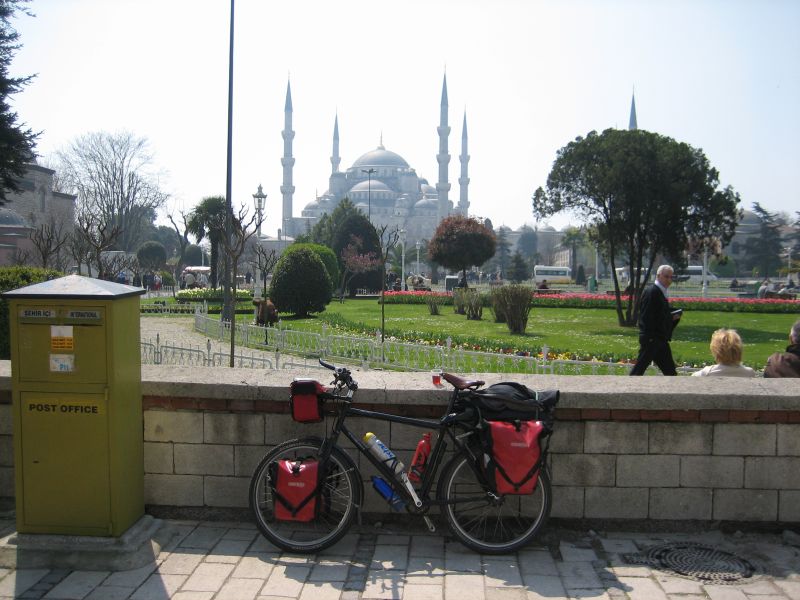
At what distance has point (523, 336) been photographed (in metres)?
18.9

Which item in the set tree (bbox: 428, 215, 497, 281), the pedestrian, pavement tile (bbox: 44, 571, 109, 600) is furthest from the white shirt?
tree (bbox: 428, 215, 497, 281)

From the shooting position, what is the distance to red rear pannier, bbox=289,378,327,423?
13.4 feet

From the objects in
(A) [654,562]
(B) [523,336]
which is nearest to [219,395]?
(A) [654,562]

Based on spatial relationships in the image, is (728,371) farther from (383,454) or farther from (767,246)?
(767,246)

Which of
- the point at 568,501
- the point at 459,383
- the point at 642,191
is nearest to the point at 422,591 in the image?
the point at 459,383

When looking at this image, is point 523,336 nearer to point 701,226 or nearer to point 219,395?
point 701,226

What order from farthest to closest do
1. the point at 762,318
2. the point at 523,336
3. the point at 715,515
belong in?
the point at 762,318 < the point at 523,336 < the point at 715,515

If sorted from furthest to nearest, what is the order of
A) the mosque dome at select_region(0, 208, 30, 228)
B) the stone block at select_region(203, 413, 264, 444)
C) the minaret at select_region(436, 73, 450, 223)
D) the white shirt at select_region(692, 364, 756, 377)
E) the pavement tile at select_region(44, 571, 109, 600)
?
the minaret at select_region(436, 73, 450, 223)
the mosque dome at select_region(0, 208, 30, 228)
the white shirt at select_region(692, 364, 756, 377)
the stone block at select_region(203, 413, 264, 444)
the pavement tile at select_region(44, 571, 109, 600)

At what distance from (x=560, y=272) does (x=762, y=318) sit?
147 ft

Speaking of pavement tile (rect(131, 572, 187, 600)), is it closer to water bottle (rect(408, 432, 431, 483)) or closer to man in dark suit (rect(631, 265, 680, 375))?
water bottle (rect(408, 432, 431, 483))

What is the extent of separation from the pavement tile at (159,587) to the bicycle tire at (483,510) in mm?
1356

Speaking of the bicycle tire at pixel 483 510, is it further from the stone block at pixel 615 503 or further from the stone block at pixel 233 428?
the stone block at pixel 233 428

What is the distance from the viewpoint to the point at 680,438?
14.2ft

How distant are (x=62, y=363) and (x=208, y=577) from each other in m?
1.28
